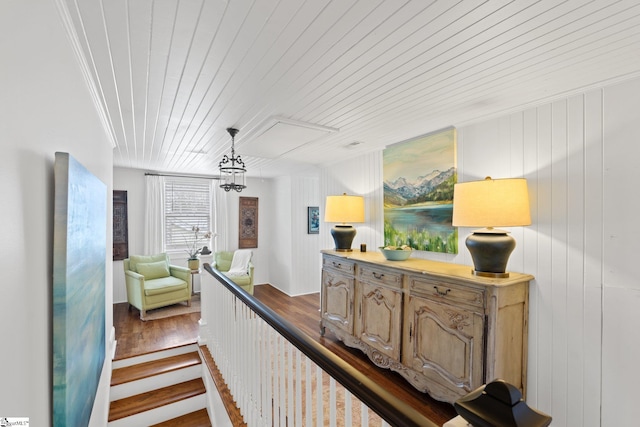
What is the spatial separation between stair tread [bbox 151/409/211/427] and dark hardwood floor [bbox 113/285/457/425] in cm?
73

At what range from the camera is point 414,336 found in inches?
Result: 94.7

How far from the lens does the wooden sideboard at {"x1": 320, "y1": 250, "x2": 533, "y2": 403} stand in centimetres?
195

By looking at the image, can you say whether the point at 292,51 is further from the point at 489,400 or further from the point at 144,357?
the point at 144,357

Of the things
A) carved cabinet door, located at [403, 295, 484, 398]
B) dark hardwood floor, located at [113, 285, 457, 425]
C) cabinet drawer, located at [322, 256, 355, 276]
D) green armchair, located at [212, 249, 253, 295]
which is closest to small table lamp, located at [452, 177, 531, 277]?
carved cabinet door, located at [403, 295, 484, 398]

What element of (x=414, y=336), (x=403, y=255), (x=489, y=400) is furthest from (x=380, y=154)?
(x=489, y=400)

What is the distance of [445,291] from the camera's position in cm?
219

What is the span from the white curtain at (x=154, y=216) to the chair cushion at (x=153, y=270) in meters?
0.59

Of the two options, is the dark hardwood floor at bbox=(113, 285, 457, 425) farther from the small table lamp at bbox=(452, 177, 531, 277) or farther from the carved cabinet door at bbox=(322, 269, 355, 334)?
the small table lamp at bbox=(452, 177, 531, 277)

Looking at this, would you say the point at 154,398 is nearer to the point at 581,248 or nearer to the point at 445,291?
the point at 445,291

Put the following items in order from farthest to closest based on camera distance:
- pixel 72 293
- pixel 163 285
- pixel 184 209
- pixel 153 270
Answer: pixel 184 209
pixel 153 270
pixel 163 285
pixel 72 293

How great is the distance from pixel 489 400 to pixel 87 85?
94.7 inches

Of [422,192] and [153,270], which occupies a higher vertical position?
[422,192]

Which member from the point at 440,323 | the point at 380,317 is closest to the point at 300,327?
the point at 380,317

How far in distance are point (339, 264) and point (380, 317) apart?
0.81m
